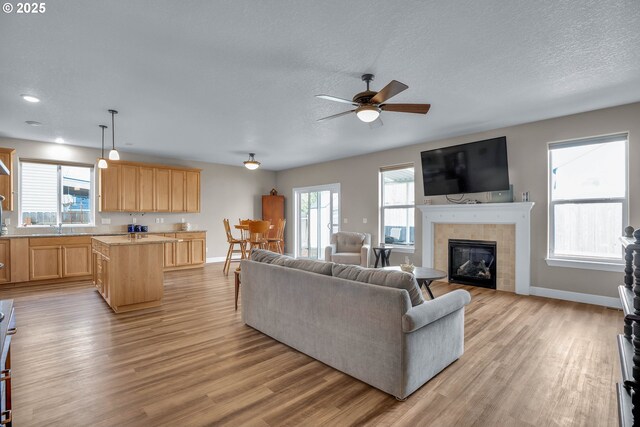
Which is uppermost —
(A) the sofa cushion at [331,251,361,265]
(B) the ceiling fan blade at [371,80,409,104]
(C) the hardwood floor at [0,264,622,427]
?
(B) the ceiling fan blade at [371,80,409,104]

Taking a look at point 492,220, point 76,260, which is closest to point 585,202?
point 492,220

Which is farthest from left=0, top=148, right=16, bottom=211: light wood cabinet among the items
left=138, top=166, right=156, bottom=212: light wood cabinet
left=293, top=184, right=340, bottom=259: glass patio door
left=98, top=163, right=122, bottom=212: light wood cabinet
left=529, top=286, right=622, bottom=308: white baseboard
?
left=529, top=286, right=622, bottom=308: white baseboard

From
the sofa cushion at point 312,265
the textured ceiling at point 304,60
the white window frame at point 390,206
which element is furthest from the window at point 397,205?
the sofa cushion at point 312,265

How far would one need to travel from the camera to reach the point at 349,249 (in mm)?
6660

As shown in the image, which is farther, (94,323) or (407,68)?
(94,323)

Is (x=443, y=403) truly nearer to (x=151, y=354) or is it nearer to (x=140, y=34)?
(x=151, y=354)

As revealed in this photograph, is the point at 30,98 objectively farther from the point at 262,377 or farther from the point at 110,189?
the point at 262,377

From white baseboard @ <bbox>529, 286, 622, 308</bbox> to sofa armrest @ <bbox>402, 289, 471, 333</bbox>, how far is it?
308 cm

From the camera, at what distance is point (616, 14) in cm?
228

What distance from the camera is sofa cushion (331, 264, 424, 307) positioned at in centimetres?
A: 217

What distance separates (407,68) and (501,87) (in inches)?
50.0

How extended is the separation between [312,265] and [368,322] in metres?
0.75

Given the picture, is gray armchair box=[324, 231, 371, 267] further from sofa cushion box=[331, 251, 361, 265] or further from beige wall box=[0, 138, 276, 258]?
beige wall box=[0, 138, 276, 258]

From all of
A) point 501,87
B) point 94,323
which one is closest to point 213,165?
point 94,323
